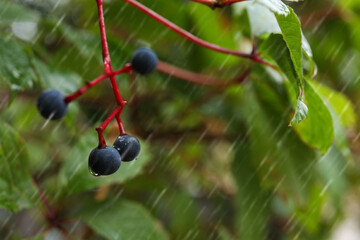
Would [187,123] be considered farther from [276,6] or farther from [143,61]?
[276,6]

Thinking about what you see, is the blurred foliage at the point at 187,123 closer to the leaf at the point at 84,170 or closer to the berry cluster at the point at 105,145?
the leaf at the point at 84,170

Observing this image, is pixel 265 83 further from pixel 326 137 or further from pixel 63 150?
pixel 63 150

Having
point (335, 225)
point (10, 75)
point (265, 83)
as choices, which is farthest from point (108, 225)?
point (335, 225)

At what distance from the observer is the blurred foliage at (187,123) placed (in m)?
1.02

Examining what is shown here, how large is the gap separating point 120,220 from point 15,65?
510 mm

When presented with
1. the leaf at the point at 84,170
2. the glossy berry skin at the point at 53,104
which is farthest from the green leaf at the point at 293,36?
the leaf at the point at 84,170

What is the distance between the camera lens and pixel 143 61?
3.16 ft

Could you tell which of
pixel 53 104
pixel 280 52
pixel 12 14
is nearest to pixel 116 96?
pixel 53 104

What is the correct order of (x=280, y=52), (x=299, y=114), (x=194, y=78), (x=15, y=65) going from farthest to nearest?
(x=194, y=78), (x=15, y=65), (x=280, y=52), (x=299, y=114)

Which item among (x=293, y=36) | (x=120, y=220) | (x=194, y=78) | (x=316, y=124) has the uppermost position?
(x=293, y=36)

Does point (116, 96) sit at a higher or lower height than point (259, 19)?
lower

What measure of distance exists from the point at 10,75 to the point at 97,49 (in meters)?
0.30

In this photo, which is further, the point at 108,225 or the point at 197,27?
the point at 197,27

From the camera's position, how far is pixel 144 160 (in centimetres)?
123
